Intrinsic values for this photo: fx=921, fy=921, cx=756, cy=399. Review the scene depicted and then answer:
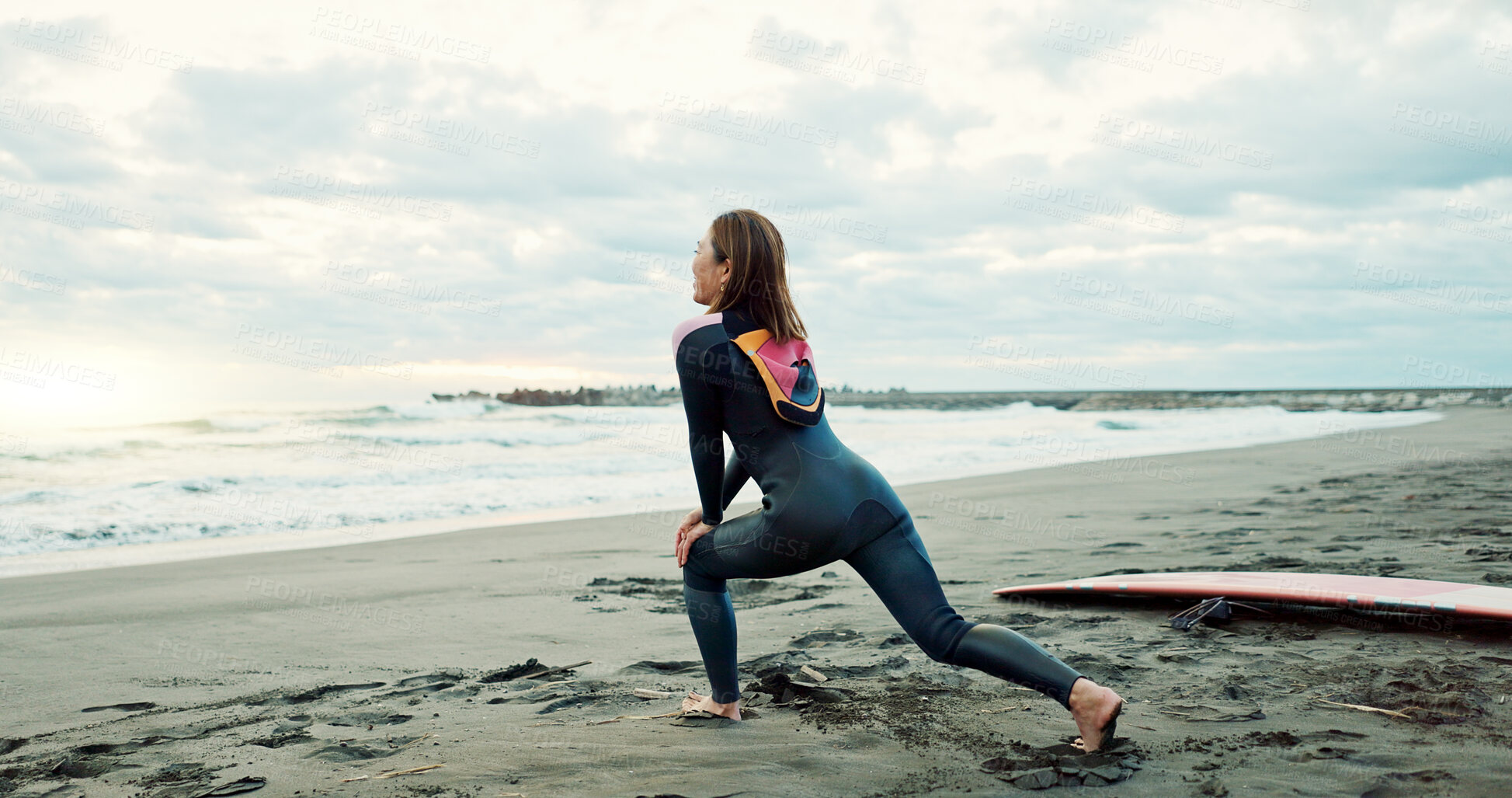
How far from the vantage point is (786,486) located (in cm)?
242

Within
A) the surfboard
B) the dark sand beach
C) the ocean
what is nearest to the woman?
the dark sand beach

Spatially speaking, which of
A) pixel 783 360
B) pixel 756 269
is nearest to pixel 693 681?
pixel 783 360

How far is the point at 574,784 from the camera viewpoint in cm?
224

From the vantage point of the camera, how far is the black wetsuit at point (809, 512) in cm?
238

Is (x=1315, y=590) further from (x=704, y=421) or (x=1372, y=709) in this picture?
(x=704, y=421)

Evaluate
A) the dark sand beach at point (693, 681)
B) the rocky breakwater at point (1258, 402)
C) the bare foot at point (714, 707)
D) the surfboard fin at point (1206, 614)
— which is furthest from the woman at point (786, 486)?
the rocky breakwater at point (1258, 402)

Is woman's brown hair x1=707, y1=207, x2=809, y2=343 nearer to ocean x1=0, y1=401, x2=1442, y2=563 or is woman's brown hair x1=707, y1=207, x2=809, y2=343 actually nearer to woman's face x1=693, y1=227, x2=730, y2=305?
woman's face x1=693, y1=227, x2=730, y2=305

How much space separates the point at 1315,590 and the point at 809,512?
8.80ft

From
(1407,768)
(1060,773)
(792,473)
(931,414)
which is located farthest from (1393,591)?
(931,414)

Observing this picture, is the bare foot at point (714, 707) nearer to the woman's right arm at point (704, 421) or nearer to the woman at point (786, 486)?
the woman at point (786, 486)

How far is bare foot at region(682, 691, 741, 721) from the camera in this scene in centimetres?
276

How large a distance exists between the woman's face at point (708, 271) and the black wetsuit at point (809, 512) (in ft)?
0.33

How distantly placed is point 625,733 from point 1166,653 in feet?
6.75

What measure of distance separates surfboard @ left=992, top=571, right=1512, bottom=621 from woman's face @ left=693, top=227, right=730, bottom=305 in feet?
8.89
